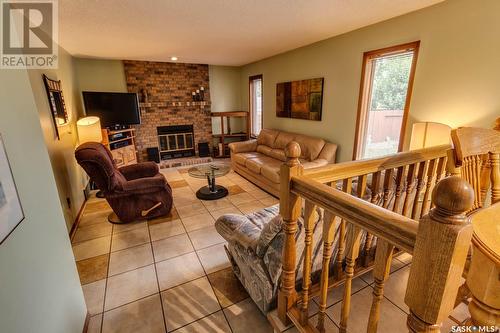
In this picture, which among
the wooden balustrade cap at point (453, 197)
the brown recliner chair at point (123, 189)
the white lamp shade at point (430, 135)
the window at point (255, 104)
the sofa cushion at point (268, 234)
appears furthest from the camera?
the window at point (255, 104)

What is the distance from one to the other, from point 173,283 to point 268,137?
3.56 m

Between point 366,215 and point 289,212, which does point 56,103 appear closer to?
point 289,212

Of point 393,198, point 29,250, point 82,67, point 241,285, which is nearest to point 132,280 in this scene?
point 241,285

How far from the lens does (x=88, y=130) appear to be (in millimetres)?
3580

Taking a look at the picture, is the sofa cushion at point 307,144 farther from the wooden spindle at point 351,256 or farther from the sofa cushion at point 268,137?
the wooden spindle at point 351,256

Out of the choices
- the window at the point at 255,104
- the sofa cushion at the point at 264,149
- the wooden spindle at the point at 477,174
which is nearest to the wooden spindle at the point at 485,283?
the wooden spindle at the point at 477,174

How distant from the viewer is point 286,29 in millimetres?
3102

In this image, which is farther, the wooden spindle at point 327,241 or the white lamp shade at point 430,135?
the white lamp shade at point 430,135

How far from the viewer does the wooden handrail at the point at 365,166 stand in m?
1.06

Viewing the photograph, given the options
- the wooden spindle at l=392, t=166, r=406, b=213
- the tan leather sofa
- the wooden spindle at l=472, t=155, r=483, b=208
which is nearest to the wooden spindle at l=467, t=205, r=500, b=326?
the wooden spindle at l=392, t=166, r=406, b=213

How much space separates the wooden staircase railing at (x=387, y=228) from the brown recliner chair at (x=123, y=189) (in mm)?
2127

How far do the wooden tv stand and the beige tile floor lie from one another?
1.77 m

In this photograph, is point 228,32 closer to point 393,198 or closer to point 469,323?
point 393,198

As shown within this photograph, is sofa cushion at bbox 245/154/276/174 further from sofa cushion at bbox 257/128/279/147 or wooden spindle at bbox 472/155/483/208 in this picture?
wooden spindle at bbox 472/155/483/208
